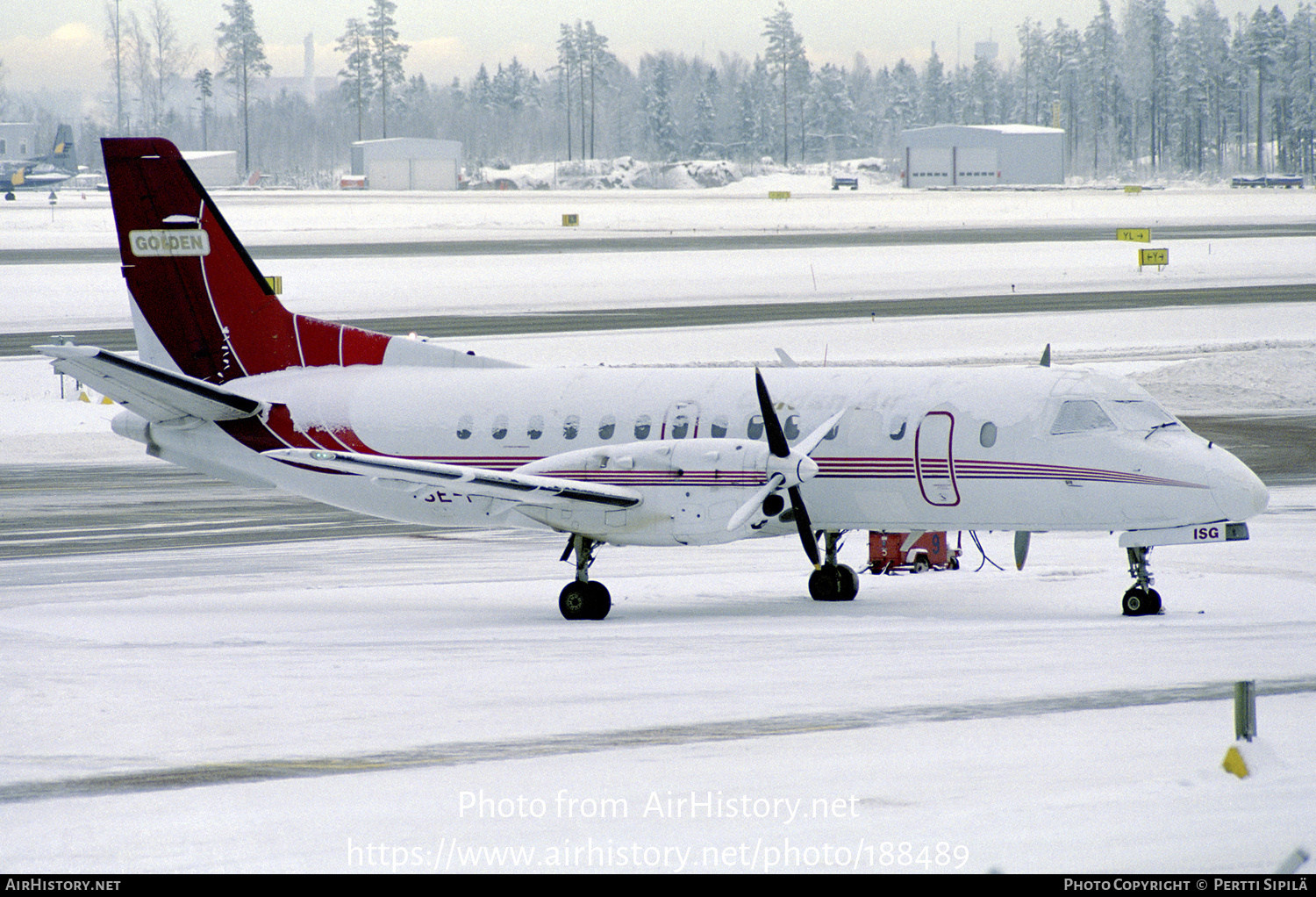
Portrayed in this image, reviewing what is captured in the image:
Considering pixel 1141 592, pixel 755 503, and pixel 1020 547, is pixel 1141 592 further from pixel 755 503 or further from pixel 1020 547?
pixel 755 503

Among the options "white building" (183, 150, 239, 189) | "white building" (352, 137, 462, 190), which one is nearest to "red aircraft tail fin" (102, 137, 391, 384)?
"white building" (352, 137, 462, 190)

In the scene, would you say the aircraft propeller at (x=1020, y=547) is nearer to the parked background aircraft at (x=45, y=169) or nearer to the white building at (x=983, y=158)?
the parked background aircraft at (x=45, y=169)

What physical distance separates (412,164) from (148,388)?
13145 centimetres

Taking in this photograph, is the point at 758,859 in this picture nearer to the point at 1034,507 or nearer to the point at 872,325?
the point at 1034,507

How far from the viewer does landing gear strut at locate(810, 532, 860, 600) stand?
20.5 meters

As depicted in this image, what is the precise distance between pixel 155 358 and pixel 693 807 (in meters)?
16.0

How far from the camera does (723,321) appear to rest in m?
55.6

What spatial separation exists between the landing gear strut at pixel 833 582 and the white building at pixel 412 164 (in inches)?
5254

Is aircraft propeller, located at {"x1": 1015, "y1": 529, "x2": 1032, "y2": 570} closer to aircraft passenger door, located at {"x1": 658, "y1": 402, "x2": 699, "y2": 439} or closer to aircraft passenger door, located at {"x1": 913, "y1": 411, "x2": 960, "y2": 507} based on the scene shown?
aircraft passenger door, located at {"x1": 913, "y1": 411, "x2": 960, "y2": 507}

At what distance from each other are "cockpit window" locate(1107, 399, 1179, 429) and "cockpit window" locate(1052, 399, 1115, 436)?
6.7 inches

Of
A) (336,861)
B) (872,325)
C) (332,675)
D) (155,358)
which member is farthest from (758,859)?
(872,325)

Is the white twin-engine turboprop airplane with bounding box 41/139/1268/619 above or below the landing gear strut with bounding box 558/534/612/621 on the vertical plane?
above

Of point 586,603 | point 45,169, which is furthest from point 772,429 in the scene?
point 45,169

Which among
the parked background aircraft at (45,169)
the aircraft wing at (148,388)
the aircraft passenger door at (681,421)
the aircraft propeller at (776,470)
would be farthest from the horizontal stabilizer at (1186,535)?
the parked background aircraft at (45,169)
